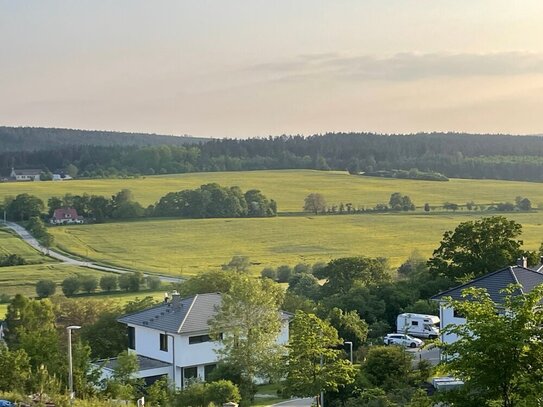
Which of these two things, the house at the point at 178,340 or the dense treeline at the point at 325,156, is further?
the dense treeline at the point at 325,156

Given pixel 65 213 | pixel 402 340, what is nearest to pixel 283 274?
pixel 402 340

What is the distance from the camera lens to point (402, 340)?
36.3 metres

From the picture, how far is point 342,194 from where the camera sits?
119 meters

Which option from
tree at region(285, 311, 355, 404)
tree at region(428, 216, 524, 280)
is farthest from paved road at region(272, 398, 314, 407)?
tree at region(428, 216, 524, 280)

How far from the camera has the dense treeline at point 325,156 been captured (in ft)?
494

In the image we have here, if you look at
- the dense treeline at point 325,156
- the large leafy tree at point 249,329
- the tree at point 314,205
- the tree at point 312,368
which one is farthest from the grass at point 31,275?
the dense treeline at point 325,156

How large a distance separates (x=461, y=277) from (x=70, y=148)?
150 metres

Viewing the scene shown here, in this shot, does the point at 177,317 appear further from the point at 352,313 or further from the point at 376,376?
the point at 376,376

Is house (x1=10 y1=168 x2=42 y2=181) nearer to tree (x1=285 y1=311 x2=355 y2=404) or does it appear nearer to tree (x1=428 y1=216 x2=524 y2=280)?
tree (x1=428 y1=216 x2=524 y2=280)

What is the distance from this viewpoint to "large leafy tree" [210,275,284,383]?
2981 centimetres

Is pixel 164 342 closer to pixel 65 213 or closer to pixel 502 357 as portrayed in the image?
pixel 502 357

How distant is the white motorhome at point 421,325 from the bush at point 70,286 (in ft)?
102

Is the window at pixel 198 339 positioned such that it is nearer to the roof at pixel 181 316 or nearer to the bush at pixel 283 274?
the roof at pixel 181 316

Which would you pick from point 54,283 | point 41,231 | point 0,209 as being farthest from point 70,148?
point 54,283
